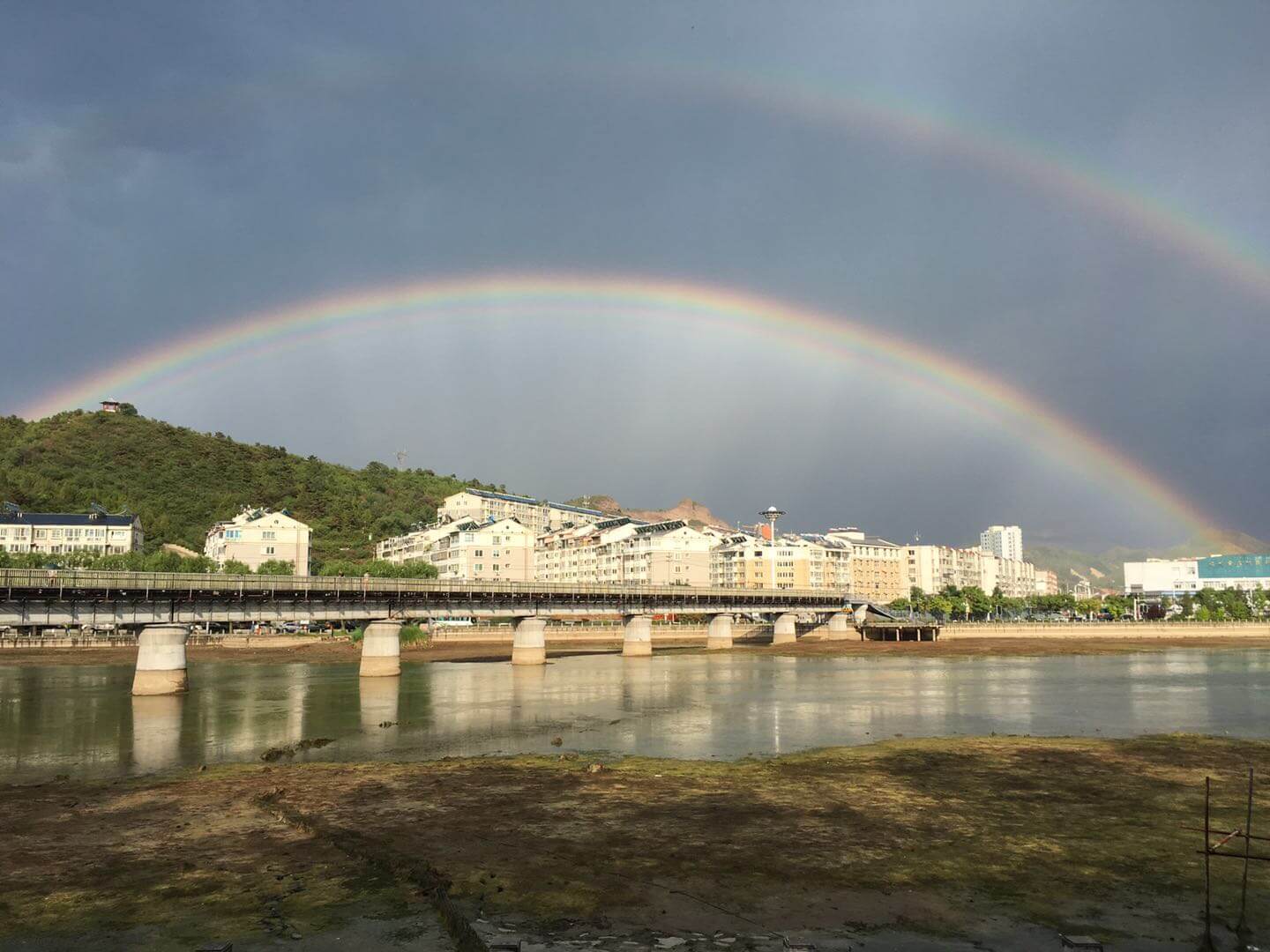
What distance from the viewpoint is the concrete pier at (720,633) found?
137000 mm

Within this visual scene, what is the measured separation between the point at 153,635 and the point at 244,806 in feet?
149

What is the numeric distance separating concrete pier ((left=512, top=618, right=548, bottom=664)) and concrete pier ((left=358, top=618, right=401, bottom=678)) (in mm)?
15164

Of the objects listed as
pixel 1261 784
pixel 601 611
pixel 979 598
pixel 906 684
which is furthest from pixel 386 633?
pixel 979 598

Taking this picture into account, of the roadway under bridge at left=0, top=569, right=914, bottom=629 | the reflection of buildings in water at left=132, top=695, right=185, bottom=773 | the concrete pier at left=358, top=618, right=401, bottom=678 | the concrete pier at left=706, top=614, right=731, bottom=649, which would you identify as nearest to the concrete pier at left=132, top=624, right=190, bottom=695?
the reflection of buildings in water at left=132, top=695, right=185, bottom=773

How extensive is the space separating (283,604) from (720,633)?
75243 millimetres

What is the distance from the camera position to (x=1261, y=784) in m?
28.5

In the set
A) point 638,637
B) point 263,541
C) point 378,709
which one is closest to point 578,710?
point 378,709

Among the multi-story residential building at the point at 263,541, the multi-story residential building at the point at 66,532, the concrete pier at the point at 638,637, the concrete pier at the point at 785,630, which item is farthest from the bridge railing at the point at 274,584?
the multi-story residential building at the point at 66,532

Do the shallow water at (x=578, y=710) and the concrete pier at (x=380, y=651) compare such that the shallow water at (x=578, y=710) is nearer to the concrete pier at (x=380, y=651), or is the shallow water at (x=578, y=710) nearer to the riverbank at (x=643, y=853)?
the concrete pier at (x=380, y=651)

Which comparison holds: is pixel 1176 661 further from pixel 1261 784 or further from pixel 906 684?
pixel 1261 784

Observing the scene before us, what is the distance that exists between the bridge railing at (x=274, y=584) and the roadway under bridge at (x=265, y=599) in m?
0.08

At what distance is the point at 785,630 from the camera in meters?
150

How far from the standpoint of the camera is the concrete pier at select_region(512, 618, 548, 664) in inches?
3780

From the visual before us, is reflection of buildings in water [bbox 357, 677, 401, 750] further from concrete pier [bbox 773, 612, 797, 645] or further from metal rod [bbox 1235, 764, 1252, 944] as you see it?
concrete pier [bbox 773, 612, 797, 645]
